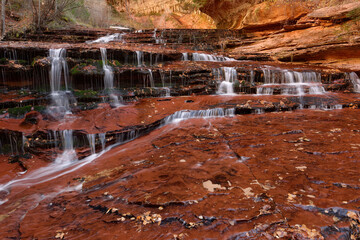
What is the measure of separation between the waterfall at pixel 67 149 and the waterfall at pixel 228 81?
6030 mm

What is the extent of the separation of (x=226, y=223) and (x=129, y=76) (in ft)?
23.5

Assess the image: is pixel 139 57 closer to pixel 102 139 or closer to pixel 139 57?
pixel 139 57

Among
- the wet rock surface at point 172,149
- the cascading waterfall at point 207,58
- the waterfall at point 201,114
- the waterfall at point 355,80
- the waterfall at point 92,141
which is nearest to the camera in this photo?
the wet rock surface at point 172,149

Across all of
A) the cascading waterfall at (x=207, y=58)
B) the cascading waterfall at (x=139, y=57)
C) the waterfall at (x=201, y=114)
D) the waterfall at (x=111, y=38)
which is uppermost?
the waterfall at (x=111, y=38)

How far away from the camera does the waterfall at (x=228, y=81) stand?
828cm

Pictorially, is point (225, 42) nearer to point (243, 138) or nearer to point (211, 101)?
point (211, 101)

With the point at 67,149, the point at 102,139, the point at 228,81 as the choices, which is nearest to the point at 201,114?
the point at 102,139

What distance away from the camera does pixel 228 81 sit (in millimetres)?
8625

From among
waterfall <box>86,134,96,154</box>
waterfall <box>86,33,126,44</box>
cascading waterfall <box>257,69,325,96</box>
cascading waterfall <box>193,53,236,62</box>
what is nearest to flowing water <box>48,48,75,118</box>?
waterfall <box>86,134,96,154</box>

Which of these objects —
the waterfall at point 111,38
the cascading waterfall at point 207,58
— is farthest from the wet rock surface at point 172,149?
the waterfall at point 111,38

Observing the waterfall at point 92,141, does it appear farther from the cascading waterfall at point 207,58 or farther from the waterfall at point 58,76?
the cascading waterfall at point 207,58

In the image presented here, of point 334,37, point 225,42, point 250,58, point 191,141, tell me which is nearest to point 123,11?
point 225,42

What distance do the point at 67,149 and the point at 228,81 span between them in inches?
276

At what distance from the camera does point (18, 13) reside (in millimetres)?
15109
